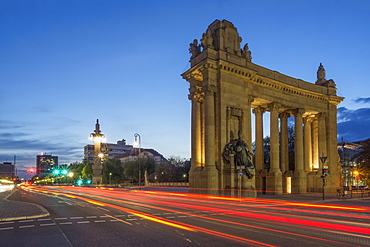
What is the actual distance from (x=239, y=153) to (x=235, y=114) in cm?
473

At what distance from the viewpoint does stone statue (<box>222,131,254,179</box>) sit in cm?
3219

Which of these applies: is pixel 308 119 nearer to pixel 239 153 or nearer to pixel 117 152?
pixel 239 153

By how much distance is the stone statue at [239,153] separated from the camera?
3219cm

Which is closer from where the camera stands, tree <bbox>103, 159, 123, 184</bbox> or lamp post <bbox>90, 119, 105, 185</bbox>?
lamp post <bbox>90, 119, 105, 185</bbox>

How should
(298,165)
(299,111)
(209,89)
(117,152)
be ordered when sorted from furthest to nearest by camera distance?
1. (117,152)
2. (299,111)
3. (298,165)
4. (209,89)

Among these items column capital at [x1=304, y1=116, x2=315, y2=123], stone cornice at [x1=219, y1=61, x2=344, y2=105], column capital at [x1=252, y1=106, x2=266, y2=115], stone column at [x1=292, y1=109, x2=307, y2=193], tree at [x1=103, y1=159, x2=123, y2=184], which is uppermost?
stone cornice at [x1=219, y1=61, x2=344, y2=105]

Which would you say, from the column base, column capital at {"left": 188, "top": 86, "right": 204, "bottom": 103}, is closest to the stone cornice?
column capital at {"left": 188, "top": 86, "right": 204, "bottom": 103}

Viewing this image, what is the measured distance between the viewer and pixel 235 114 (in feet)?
114

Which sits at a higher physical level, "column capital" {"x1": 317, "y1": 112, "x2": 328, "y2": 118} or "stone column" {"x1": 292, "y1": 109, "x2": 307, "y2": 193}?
"column capital" {"x1": 317, "y1": 112, "x2": 328, "y2": 118}

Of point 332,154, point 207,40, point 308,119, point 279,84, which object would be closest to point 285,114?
point 308,119

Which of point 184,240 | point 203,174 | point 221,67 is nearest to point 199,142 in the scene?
point 203,174

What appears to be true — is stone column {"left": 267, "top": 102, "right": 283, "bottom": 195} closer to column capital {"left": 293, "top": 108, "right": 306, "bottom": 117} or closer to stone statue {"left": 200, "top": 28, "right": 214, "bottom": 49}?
column capital {"left": 293, "top": 108, "right": 306, "bottom": 117}

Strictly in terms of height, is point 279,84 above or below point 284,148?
above

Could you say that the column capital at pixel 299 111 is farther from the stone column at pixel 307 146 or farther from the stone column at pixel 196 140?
the stone column at pixel 196 140
